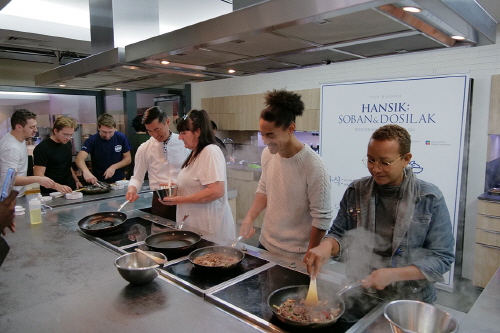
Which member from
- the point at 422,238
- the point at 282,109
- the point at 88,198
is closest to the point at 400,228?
the point at 422,238

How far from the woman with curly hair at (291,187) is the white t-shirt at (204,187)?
479 millimetres

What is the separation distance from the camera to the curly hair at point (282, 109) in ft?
6.57

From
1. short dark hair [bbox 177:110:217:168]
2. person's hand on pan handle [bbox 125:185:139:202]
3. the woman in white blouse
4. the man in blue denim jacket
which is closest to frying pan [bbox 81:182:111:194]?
person's hand on pan handle [bbox 125:185:139:202]

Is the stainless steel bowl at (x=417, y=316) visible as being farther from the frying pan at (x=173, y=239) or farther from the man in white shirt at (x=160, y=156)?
the man in white shirt at (x=160, y=156)

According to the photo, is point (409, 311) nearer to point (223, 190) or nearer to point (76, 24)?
point (223, 190)

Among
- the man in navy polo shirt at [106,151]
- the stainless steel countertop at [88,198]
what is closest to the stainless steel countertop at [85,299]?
the stainless steel countertop at [88,198]

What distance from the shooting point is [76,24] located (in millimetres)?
4773

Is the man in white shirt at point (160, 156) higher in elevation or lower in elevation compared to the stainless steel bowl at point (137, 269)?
higher

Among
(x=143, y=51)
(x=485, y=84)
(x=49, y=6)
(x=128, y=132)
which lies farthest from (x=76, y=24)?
(x=485, y=84)

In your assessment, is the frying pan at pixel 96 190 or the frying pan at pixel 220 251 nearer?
the frying pan at pixel 220 251

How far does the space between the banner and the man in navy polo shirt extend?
273 centimetres

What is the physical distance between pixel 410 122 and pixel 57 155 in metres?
4.05

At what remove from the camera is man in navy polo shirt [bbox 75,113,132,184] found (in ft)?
14.4

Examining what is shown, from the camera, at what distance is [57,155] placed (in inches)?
157
